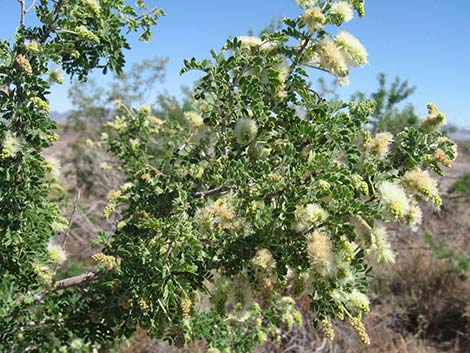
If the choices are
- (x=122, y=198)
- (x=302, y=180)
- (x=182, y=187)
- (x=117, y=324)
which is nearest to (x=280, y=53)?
(x=302, y=180)

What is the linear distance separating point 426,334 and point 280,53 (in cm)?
521

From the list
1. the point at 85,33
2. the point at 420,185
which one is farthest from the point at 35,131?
the point at 420,185

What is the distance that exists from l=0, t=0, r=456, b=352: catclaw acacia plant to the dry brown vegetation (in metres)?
2.96

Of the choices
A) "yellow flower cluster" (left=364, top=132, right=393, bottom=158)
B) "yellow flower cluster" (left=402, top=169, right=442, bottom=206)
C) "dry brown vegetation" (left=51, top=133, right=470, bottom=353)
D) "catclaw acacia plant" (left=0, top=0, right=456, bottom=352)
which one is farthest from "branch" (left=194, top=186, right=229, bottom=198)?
"dry brown vegetation" (left=51, top=133, right=470, bottom=353)

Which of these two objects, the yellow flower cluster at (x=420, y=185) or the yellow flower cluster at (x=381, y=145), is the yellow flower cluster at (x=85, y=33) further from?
the yellow flower cluster at (x=420, y=185)

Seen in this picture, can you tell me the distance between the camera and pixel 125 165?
101 inches

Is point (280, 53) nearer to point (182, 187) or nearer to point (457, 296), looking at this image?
point (182, 187)

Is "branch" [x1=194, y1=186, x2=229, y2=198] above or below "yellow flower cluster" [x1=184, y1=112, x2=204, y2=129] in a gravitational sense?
below

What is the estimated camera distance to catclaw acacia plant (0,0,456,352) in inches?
53.5

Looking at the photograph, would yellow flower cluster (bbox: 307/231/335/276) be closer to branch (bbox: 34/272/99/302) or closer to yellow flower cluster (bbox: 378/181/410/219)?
yellow flower cluster (bbox: 378/181/410/219)

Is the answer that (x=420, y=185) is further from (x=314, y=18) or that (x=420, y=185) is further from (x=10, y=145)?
(x=10, y=145)

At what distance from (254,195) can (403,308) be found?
197 inches

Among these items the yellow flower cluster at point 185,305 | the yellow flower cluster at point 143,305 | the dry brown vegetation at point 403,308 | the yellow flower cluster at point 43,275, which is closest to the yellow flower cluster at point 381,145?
the yellow flower cluster at point 185,305

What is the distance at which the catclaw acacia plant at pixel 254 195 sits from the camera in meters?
1.36
